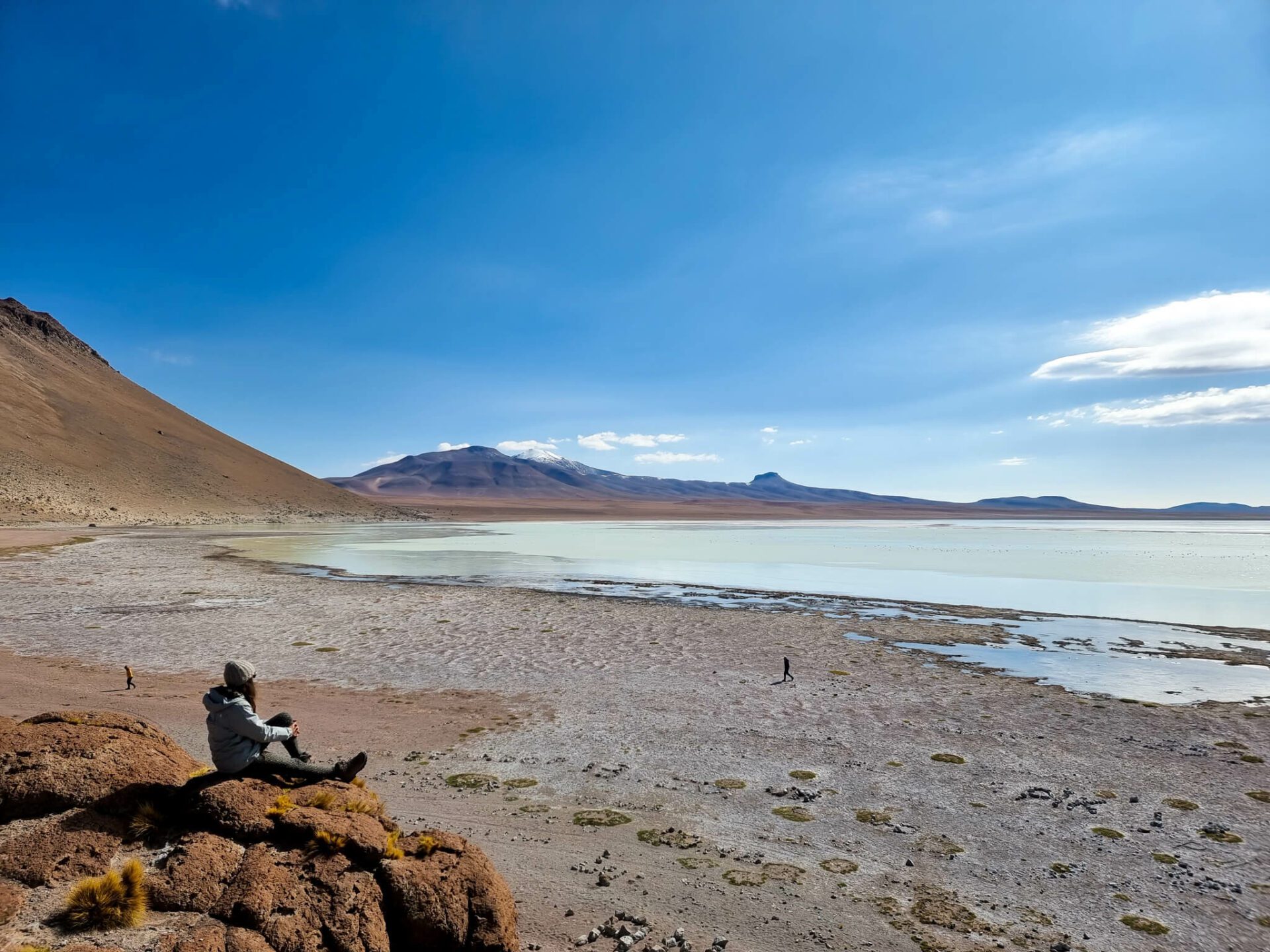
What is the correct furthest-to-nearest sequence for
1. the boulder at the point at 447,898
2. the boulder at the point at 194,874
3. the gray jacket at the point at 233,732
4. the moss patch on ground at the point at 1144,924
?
the moss patch on ground at the point at 1144,924 → the gray jacket at the point at 233,732 → the boulder at the point at 447,898 → the boulder at the point at 194,874

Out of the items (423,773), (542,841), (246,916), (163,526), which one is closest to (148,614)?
(423,773)

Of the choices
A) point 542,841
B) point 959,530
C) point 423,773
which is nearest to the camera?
point 542,841

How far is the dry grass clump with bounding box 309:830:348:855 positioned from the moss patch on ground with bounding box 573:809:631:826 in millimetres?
3288

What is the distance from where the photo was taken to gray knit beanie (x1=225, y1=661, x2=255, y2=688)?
17.1ft

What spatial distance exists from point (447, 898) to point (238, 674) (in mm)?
2214

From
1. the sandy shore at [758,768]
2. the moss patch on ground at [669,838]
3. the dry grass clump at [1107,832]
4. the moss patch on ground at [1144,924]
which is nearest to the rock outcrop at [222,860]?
the sandy shore at [758,768]

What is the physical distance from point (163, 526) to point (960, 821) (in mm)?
81492

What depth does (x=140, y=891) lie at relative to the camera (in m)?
4.34

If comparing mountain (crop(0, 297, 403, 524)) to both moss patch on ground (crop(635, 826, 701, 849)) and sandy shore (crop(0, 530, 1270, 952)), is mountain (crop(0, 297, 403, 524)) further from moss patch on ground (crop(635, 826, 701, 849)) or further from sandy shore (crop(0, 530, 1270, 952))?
moss patch on ground (crop(635, 826, 701, 849))

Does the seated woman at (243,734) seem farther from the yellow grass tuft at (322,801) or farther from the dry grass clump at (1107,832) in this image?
the dry grass clump at (1107,832)

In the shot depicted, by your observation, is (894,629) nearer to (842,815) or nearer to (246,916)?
(842,815)

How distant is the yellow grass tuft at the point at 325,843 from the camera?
15.6 feet

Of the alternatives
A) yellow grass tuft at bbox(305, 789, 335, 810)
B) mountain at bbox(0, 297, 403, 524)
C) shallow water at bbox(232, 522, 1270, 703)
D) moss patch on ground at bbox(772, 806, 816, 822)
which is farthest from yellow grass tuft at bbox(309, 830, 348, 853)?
mountain at bbox(0, 297, 403, 524)

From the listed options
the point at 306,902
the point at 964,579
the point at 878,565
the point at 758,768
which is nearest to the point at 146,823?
the point at 306,902
